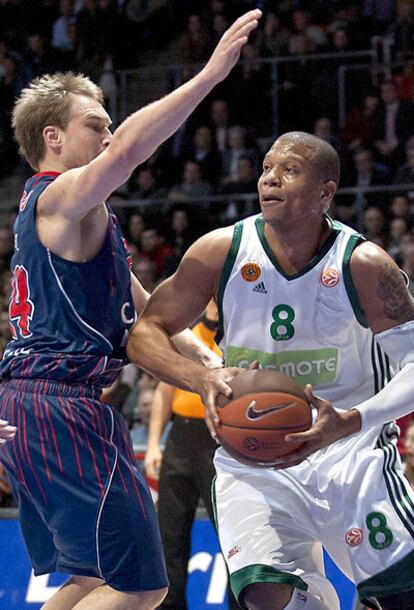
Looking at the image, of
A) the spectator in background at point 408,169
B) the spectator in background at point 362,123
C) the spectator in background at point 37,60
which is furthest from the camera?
the spectator in background at point 37,60

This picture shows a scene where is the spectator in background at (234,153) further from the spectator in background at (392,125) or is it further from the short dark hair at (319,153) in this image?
the short dark hair at (319,153)

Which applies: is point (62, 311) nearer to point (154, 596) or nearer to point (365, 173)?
point (154, 596)

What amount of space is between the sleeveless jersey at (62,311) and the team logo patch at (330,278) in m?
0.70

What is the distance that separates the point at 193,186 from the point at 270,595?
25.7 feet

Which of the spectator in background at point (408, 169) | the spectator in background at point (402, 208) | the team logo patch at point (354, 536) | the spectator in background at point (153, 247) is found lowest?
the spectator in background at point (153, 247)

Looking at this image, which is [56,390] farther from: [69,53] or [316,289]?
[69,53]

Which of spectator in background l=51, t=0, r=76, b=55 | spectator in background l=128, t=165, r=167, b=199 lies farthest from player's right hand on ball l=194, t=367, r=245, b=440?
spectator in background l=51, t=0, r=76, b=55

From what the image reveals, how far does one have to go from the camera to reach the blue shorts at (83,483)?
140 inches

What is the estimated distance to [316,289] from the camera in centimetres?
382

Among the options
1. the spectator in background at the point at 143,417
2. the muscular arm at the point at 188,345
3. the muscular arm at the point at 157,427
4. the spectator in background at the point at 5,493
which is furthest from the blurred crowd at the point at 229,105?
the muscular arm at the point at 188,345

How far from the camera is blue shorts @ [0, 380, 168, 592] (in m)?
3.56

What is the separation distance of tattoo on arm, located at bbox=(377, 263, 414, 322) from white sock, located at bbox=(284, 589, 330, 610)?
96 cm

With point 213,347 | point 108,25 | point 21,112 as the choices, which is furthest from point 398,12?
point 21,112

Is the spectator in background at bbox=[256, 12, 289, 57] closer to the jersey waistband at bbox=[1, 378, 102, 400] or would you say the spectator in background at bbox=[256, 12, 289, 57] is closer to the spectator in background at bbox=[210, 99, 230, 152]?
the spectator in background at bbox=[210, 99, 230, 152]
